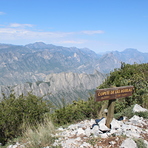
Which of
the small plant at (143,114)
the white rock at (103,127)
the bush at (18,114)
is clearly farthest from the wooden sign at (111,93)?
the bush at (18,114)

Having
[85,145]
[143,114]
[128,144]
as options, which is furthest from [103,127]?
[143,114]

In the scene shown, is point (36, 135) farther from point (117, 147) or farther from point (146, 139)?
point (146, 139)

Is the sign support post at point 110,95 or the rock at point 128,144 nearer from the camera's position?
the rock at point 128,144

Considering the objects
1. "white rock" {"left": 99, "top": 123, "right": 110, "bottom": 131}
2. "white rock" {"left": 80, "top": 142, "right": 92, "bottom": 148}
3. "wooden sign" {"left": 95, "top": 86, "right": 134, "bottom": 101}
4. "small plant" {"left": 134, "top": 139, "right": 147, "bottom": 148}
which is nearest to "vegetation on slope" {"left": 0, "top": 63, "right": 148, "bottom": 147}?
"wooden sign" {"left": 95, "top": 86, "right": 134, "bottom": 101}

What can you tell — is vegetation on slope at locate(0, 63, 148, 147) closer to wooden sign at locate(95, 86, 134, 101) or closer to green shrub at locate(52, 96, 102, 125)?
green shrub at locate(52, 96, 102, 125)

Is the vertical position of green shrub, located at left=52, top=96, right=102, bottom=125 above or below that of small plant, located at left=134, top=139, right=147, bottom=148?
below

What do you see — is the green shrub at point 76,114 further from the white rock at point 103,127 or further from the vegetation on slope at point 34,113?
the white rock at point 103,127

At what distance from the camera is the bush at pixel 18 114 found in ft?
31.6

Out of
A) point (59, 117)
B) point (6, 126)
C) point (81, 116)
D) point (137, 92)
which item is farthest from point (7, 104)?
point (137, 92)

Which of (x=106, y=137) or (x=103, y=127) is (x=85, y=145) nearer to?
(x=106, y=137)

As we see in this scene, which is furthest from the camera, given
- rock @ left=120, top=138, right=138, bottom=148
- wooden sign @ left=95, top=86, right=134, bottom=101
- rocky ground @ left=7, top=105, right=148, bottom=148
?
wooden sign @ left=95, top=86, right=134, bottom=101

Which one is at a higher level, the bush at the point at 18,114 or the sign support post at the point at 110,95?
the sign support post at the point at 110,95

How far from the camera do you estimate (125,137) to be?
676cm

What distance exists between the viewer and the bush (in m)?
9.63
